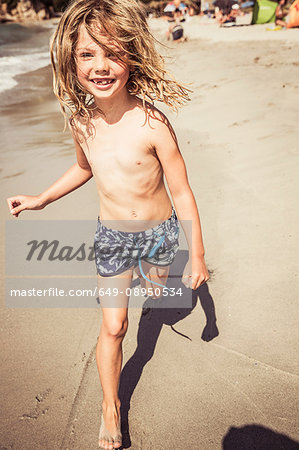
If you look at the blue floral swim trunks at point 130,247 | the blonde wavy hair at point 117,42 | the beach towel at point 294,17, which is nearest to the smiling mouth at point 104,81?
the blonde wavy hair at point 117,42

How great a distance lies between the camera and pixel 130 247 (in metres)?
1.90

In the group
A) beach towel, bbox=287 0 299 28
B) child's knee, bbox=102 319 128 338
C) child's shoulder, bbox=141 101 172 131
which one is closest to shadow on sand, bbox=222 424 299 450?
child's knee, bbox=102 319 128 338

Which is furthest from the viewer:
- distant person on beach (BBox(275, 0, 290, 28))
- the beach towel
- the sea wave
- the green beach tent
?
the green beach tent

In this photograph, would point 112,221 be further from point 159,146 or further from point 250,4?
point 250,4

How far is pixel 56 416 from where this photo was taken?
1.86 metres

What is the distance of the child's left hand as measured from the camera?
1723 mm

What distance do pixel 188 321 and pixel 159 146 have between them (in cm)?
128

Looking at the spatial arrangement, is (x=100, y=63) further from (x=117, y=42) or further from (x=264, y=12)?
(x=264, y=12)

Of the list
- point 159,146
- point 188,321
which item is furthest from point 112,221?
point 188,321

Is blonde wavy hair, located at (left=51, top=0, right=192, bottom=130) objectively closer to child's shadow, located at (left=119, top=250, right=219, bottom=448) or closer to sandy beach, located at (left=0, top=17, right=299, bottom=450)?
sandy beach, located at (left=0, top=17, right=299, bottom=450)

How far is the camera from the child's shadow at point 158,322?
2023 mm

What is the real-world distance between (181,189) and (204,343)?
41.9 inches

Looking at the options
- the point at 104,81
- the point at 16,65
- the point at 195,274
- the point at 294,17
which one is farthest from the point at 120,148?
the point at 16,65

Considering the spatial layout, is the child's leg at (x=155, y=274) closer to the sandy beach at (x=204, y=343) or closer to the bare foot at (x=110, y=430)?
the sandy beach at (x=204, y=343)
